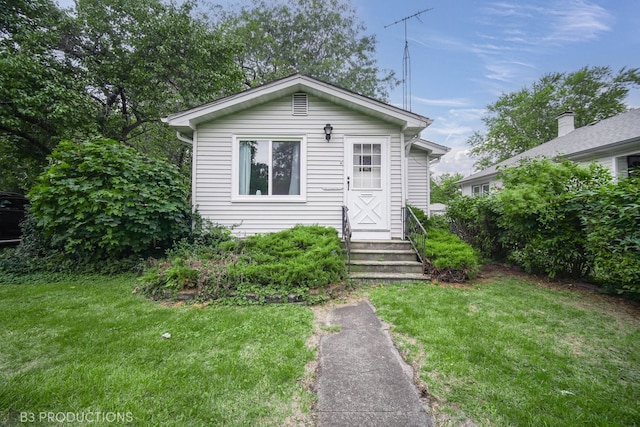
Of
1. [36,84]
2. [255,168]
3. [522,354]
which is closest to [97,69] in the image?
[36,84]

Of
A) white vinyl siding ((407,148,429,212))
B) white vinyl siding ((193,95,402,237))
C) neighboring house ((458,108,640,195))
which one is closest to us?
white vinyl siding ((193,95,402,237))

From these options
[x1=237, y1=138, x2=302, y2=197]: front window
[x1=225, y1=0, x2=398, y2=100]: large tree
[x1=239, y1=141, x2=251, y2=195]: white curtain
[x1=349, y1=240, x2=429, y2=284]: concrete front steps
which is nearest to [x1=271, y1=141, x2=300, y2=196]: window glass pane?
[x1=237, y1=138, x2=302, y2=197]: front window

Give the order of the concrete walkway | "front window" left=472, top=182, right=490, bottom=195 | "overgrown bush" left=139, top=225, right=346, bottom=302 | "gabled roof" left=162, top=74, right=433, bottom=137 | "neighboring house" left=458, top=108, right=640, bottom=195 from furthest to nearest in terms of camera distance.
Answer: "front window" left=472, top=182, right=490, bottom=195 → "neighboring house" left=458, top=108, right=640, bottom=195 → "gabled roof" left=162, top=74, right=433, bottom=137 → "overgrown bush" left=139, top=225, right=346, bottom=302 → the concrete walkway

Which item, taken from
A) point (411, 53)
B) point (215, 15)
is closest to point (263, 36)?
point (215, 15)

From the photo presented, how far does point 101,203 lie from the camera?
16.1 ft

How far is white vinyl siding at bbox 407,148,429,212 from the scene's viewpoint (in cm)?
911

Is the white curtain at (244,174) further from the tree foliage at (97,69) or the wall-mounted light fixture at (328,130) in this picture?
the tree foliage at (97,69)

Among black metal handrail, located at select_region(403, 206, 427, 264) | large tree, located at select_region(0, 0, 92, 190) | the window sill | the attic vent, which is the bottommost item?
black metal handrail, located at select_region(403, 206, 427, 264)

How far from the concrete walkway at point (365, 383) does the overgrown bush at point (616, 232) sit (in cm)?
351

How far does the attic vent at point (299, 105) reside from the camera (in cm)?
638

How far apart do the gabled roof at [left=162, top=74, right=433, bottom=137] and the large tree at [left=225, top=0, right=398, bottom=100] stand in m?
11.0

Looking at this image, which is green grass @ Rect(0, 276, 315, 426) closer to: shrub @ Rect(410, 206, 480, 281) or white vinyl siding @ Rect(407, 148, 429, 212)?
shrub @ Rect(410, 206, 480, 281)

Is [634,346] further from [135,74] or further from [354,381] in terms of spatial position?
[135,74]

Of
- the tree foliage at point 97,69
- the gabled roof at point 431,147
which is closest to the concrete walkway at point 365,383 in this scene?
the gabled roof at point 431,147
